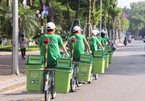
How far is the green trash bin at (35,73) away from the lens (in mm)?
10000

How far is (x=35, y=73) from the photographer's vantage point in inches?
395

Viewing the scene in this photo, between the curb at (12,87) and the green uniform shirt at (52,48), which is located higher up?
the green uniform shirt at (52,48)

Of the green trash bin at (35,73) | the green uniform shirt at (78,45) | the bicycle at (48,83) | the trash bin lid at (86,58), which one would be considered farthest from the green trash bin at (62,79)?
the green uniform shirt at (78,45)

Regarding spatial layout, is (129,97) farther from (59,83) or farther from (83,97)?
(59,83)

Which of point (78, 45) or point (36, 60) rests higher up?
point (78, 45)

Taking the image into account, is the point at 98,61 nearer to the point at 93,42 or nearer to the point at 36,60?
the point at 93,42

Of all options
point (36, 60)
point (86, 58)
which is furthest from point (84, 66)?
point (36, 60)

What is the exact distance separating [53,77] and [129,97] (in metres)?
2.29

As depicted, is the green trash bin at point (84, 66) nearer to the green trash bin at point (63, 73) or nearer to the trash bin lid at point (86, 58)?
the trash bin lid at point (86, 58)

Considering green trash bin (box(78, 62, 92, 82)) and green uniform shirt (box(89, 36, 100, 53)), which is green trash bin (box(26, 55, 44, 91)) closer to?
green trash bin (box(78, 62, 92, 82))

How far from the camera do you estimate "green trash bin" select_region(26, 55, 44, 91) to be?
10000 mm

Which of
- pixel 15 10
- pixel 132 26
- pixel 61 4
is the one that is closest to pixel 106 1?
pixel 61 4

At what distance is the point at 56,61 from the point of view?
10.3 metres

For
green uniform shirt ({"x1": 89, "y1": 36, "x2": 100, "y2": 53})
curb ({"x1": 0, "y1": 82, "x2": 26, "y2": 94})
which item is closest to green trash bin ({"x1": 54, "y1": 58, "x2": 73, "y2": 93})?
curb ({"x1": 0, "y1": 82, "x2": 26, "y2": 94})
